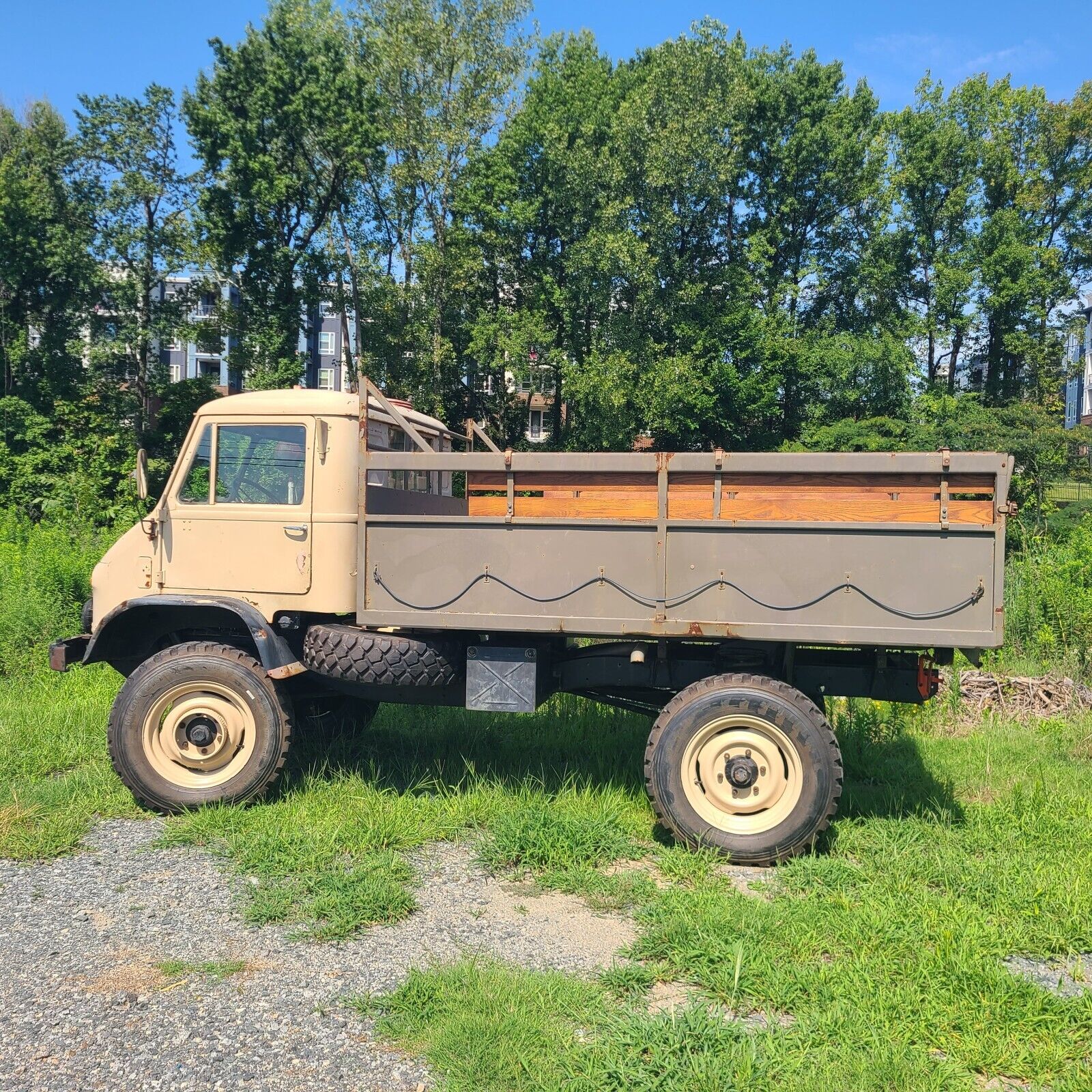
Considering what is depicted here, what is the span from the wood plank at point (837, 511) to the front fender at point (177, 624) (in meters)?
2.62

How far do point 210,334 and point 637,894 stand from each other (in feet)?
92.4

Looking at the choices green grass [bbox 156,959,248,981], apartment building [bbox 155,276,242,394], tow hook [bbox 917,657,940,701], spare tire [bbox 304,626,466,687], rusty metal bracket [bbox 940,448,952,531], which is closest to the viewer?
green grass [bbox 156,959,248,981]

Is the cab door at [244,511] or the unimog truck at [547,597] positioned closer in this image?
the unimog truck at [547,597]

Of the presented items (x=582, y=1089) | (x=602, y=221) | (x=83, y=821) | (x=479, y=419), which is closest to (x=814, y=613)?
(x=582, y=1089)

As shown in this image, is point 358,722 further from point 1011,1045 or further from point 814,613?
point 1011,1045

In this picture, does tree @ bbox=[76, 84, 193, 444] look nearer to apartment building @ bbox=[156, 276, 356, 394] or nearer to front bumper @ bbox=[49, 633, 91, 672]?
apartment building @ bbox=[156, 276, 356, 394]

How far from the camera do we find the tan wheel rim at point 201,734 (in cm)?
598

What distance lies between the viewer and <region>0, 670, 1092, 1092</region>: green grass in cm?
343

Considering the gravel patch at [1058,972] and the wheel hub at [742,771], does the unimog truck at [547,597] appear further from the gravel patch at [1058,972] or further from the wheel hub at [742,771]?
the gravel patch at [1058,972]

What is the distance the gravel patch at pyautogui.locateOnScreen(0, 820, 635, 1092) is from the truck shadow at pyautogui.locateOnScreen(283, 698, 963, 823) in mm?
1141

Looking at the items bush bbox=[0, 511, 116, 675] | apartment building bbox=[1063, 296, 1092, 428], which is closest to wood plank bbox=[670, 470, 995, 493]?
bush bbox=[0, 511, 116, 675]

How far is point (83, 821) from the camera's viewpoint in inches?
229

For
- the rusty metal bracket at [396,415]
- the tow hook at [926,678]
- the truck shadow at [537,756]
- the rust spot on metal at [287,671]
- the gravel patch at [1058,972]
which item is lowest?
the gravel patch at [1058,972]

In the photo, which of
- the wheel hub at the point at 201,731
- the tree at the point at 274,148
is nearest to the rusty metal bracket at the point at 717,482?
the wheel hub at the point at 201,731
